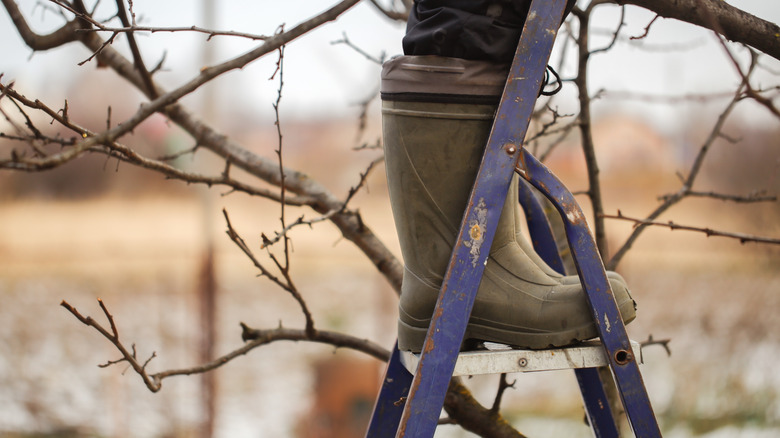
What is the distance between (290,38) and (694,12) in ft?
2.21

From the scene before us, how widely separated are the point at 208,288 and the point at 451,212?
3.65 m

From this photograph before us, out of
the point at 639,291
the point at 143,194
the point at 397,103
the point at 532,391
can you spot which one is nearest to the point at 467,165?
the point at 397,103

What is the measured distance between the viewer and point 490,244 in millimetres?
1053

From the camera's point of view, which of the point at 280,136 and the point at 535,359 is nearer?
the point at 535,359

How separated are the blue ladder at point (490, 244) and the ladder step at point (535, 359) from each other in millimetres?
32

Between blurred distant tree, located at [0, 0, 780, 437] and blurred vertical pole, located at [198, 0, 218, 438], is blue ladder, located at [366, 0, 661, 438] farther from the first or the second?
blurred vertical pole, located at [198, 0, 218, 438]

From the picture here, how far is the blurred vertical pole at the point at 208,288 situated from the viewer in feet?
14.5

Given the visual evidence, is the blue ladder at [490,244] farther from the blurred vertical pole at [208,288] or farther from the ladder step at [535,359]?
the blurred vertical pole at [208,288]

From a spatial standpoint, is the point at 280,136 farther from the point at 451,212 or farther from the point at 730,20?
the point at 730,20

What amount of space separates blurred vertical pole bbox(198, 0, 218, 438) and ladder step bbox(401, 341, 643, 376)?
3.44m

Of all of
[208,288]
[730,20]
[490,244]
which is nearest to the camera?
[490,244]

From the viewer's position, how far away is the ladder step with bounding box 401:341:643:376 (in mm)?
1081

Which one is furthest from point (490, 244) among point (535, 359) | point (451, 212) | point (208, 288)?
point (208, 288)

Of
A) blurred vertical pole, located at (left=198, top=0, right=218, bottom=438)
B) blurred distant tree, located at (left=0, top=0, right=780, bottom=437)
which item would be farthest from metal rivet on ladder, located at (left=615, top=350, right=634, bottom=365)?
blurred vertical pole, located at (left=198, top=0, right=218, bottom=438)
